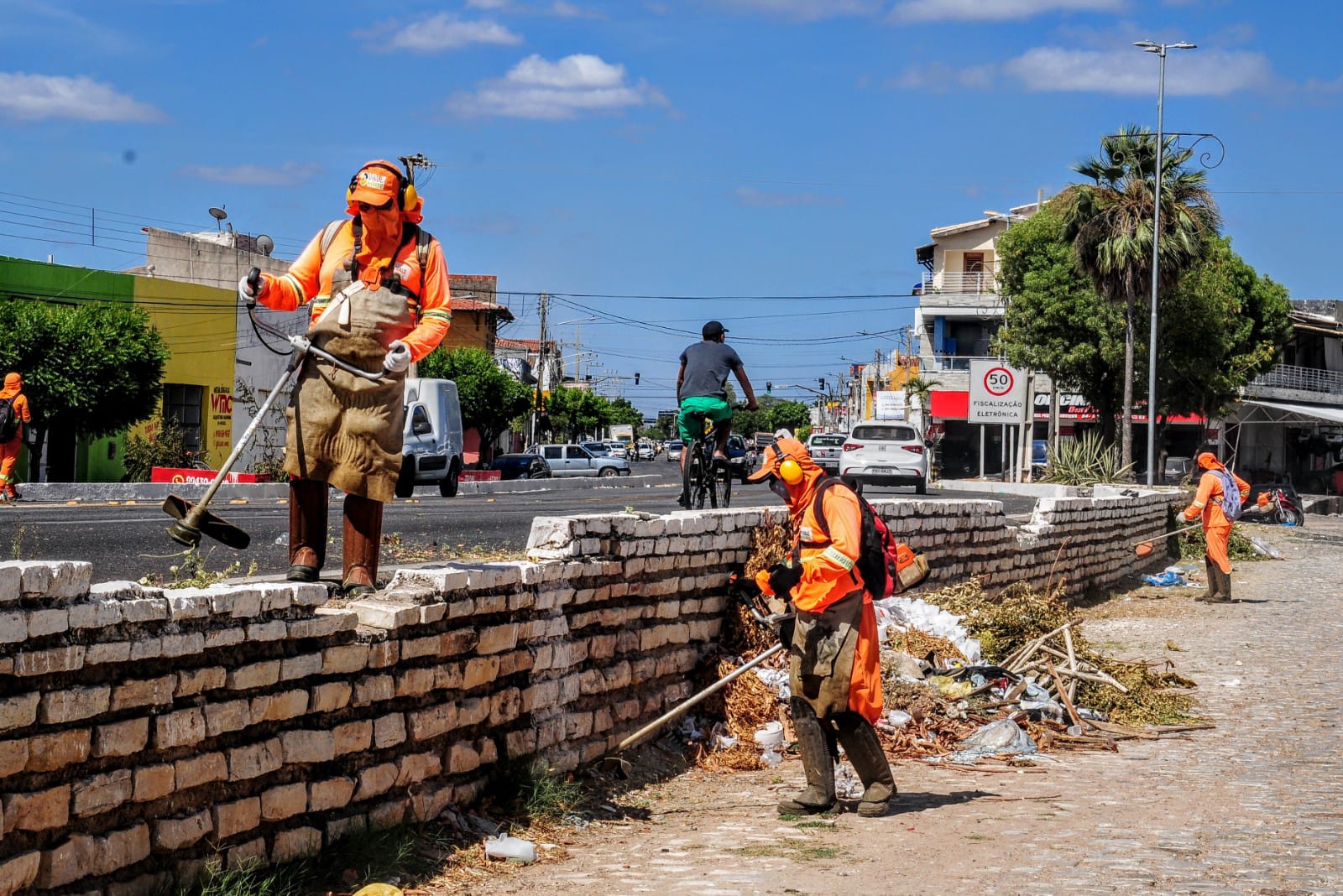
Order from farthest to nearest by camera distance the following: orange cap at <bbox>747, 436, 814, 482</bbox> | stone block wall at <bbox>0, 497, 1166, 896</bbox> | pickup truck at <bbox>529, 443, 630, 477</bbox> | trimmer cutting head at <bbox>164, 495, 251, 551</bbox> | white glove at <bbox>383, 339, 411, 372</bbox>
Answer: pickup truck at <bbox>529, 443, 630, 477</bbox> → orange cap at <bbox>747, 436, 814, 482</bbox> → white glove at <bbox>383, 339, 411, 372</bbox> → trimmer cutting head at <bbox>164, 495, 251, 551</bbox> → stone block wall at <bbox>0, 497, 1166, 896</bbox>

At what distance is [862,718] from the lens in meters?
7.26

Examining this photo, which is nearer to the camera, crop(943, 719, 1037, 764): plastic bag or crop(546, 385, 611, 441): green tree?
crop(943, 719, 1037, 764): plastic bag

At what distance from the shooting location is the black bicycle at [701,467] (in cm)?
1128

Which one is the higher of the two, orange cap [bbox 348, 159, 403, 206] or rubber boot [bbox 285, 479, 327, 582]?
orange cap [bbox 348, 159, 403, 206]

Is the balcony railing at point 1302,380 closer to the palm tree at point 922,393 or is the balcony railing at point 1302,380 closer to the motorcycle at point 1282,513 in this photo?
the palm tree at point 922,393

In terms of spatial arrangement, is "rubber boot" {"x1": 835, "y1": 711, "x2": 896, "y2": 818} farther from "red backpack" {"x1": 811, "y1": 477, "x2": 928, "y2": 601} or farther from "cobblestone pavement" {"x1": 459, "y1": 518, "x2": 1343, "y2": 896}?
"red backpack" {"x1": 811, "y1": 477, "x2": 928, "y2": 601}

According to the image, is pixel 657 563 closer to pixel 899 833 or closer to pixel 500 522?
pixel 899 833

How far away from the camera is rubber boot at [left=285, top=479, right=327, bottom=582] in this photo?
5895 mm

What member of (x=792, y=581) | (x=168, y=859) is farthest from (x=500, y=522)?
(x=168, y=859)

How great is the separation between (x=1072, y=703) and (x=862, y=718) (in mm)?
3318

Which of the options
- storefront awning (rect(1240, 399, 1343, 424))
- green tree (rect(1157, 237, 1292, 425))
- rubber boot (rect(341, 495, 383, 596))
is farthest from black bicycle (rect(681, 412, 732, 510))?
storefront awning (rect(1240, 399, 1343, 424))

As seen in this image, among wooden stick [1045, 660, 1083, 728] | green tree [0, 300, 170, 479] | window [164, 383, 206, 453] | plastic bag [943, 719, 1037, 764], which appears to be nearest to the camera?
plastic bag [943, 719, 1037, 764]

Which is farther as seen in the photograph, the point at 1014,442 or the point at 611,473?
the point at 1014,442

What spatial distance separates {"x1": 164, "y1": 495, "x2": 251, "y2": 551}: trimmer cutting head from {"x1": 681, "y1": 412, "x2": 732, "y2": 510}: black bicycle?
5.75 meters
